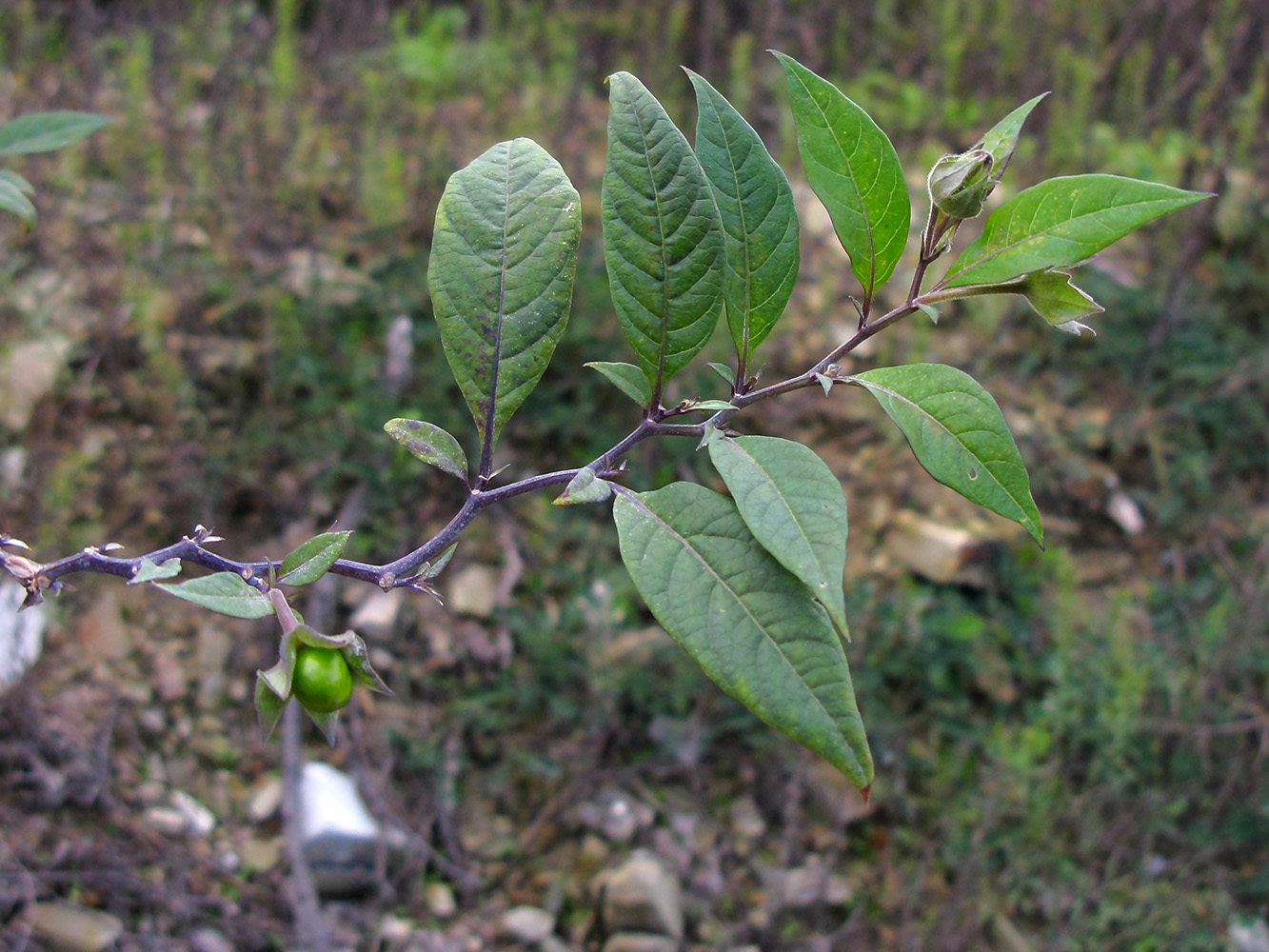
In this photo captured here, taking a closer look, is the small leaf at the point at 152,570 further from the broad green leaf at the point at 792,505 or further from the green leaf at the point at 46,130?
the green leaf at the point at 46,130

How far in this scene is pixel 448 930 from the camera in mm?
2305

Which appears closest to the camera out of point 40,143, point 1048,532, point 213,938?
point 40,143

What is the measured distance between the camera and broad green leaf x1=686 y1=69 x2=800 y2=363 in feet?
2.64

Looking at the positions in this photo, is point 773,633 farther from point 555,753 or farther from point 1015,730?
point 1015,730

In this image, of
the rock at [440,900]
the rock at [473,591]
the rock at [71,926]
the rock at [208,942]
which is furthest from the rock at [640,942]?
the rock at [71,926]

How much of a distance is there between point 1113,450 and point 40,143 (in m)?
3.30

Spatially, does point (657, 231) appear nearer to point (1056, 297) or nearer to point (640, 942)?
point (1056, 297)

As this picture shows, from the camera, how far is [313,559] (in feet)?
2.51

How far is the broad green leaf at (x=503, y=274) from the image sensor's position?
80 centimetres

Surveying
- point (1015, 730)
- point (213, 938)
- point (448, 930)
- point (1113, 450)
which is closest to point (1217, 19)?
point (1113, 450)

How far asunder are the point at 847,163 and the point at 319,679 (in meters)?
0.58

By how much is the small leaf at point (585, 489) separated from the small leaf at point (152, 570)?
28cm

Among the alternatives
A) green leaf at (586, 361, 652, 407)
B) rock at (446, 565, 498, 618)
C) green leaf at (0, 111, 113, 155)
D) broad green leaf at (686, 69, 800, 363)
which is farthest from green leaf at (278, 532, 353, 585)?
rock at (446, 565, 498, 618)

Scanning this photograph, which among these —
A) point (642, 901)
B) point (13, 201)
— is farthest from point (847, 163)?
point (642, 901)
